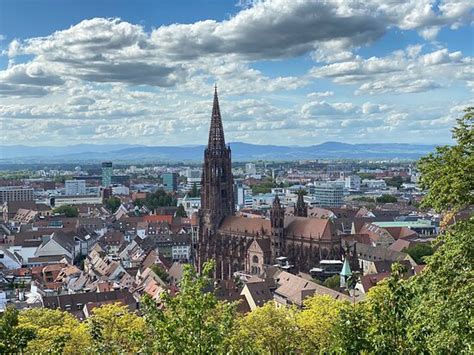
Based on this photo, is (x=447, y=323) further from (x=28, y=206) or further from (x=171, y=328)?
(x=28, y=206)

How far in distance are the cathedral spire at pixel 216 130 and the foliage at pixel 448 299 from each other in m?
82.7

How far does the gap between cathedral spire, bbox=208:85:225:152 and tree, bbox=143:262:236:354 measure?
86891 millimetres

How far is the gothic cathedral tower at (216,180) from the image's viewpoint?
102 m

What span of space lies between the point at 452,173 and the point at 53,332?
2503 centimetres

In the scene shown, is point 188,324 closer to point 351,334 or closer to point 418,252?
point 351,334

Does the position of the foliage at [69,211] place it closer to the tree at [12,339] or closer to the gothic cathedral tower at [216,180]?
the gothic cathedral tower at [216,180]

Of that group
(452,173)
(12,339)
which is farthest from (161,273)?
(452,173)

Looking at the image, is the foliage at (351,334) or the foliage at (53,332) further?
the foliage at (53,332)

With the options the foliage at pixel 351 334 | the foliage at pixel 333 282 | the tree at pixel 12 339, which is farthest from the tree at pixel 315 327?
the foliage at pixel 333 282

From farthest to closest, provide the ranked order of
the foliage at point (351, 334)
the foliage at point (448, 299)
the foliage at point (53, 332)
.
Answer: the foliage at point (53, 332), the foliage at point (351, 334), the foliage at point (448, 299)

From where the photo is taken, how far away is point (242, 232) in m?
97.6

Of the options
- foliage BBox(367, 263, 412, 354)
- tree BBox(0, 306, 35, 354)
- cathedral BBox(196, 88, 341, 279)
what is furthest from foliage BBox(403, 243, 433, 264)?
foliage BBox(367, 263, 412, 354)

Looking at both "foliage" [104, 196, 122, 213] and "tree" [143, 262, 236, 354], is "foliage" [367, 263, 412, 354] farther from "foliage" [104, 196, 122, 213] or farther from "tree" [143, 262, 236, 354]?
"foliage" [104, 196, 122, 213]

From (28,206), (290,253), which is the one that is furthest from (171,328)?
(28,206)
